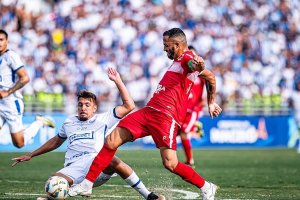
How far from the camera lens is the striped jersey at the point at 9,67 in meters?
13.7

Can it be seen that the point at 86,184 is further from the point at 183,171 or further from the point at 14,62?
the point at 14,62

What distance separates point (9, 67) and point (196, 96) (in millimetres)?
5905

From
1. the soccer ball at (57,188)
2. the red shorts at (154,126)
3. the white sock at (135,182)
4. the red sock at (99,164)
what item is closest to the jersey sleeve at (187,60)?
the red shorts at (154,126)

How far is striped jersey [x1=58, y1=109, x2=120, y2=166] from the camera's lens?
33.4 ft

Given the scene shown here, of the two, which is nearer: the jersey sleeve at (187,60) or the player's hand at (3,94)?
the jersey sleeve at (187,60)

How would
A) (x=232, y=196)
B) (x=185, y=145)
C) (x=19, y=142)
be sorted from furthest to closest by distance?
(x=185, y=145), (x=19, y=142), (x=232, y=196)

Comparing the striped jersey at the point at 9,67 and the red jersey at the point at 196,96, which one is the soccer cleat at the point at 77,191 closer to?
the striped jersey at the point at 9,67

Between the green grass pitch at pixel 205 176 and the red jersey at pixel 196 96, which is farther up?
the red jersey at pixel 196 96

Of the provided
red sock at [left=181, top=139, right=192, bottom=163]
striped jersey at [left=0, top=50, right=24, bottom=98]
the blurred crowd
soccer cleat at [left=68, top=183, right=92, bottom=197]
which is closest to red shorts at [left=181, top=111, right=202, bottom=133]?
red sock at [left=181, top=139, right=192, bottom=163]

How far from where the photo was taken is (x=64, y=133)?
1035 centimetres

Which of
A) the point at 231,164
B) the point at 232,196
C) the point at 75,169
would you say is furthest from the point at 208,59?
the point at 75,169

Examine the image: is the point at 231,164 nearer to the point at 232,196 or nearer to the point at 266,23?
the point at 232,196

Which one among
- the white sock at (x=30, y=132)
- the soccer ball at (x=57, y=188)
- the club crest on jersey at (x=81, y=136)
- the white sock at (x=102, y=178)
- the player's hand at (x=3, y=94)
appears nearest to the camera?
the soccer ball at (x=57, y=188)

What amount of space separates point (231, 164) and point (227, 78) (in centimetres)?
927
